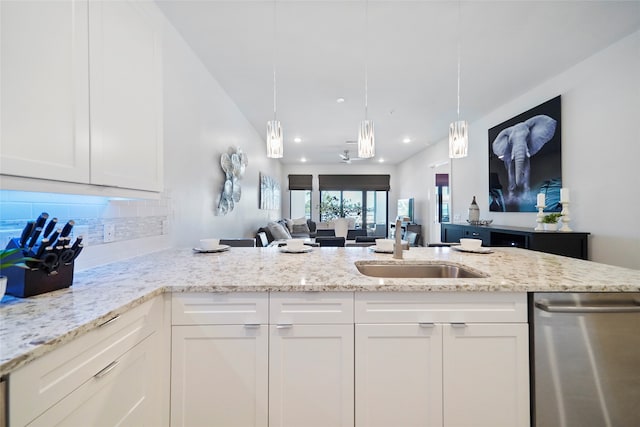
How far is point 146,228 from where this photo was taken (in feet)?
5.76

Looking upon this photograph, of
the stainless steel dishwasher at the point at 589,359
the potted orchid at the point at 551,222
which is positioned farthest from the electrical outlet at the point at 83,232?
the potted orchid at the point at 551,222

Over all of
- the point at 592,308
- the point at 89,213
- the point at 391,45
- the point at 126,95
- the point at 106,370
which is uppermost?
the point at 391,45

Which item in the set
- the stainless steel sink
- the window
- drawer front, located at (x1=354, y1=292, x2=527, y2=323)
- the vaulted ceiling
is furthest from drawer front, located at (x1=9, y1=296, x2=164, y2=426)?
the window

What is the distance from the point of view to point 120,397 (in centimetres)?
87

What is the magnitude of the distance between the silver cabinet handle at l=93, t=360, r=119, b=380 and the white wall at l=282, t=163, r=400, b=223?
7501 mm

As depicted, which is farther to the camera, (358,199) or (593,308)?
(358,199)

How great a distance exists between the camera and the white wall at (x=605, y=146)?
218 cm

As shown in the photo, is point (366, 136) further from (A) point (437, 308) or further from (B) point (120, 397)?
(B) point (120, 397)

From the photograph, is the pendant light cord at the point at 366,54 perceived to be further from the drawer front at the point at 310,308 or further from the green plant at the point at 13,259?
the green plant at the point at 13,259

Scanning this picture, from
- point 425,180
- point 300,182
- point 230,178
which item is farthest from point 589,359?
point 300,182

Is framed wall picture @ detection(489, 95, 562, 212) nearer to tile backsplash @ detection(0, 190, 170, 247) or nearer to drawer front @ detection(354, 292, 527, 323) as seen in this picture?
drawer front @ detection(354, 292, 527, 323)

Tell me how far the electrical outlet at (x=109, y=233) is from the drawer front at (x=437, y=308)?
4.58 feet

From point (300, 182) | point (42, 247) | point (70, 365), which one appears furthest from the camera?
point (300, 182)

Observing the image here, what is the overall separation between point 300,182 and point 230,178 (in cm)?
509
